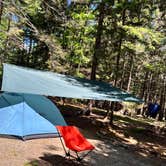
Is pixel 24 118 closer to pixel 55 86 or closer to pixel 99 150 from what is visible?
pixel 55 86

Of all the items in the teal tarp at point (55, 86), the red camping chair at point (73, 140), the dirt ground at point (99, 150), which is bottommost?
the dirt ground at point (99, 150)

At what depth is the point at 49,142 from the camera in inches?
313

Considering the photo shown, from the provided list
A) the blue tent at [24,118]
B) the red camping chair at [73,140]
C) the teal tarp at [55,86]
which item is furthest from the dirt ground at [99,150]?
the teal tarp at [55,86]

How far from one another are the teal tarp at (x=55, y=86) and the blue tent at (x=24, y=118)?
48 centimetres

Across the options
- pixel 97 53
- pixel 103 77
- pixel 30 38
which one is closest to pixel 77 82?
pixel 97 53

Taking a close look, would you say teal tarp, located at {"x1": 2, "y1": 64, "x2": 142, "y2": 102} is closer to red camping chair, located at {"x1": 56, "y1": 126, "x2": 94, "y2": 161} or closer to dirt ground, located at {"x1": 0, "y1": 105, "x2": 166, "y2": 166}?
dirt ground, located at {"x1": 0, "y1": 105, "x2": 166, "y2": 166}

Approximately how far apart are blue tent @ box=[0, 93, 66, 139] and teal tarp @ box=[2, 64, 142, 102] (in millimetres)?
480

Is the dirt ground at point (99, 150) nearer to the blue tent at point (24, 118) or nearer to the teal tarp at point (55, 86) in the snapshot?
the blue tent at point (24, 118)

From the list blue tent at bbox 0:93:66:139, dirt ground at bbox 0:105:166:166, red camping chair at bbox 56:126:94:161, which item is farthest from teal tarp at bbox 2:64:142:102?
red camping chair at bbox 56:126:94:161

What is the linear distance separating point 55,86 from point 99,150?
2215 millimetres

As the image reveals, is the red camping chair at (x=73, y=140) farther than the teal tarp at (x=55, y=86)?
No

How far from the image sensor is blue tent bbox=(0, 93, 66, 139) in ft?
25.4

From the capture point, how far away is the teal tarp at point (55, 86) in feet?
26.6

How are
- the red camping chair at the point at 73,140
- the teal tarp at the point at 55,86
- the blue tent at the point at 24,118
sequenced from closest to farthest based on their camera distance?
the red camping chair at the point at 73,140 → the blue tent at the point at 24,118 → the teal tarp at the point at 55,86
